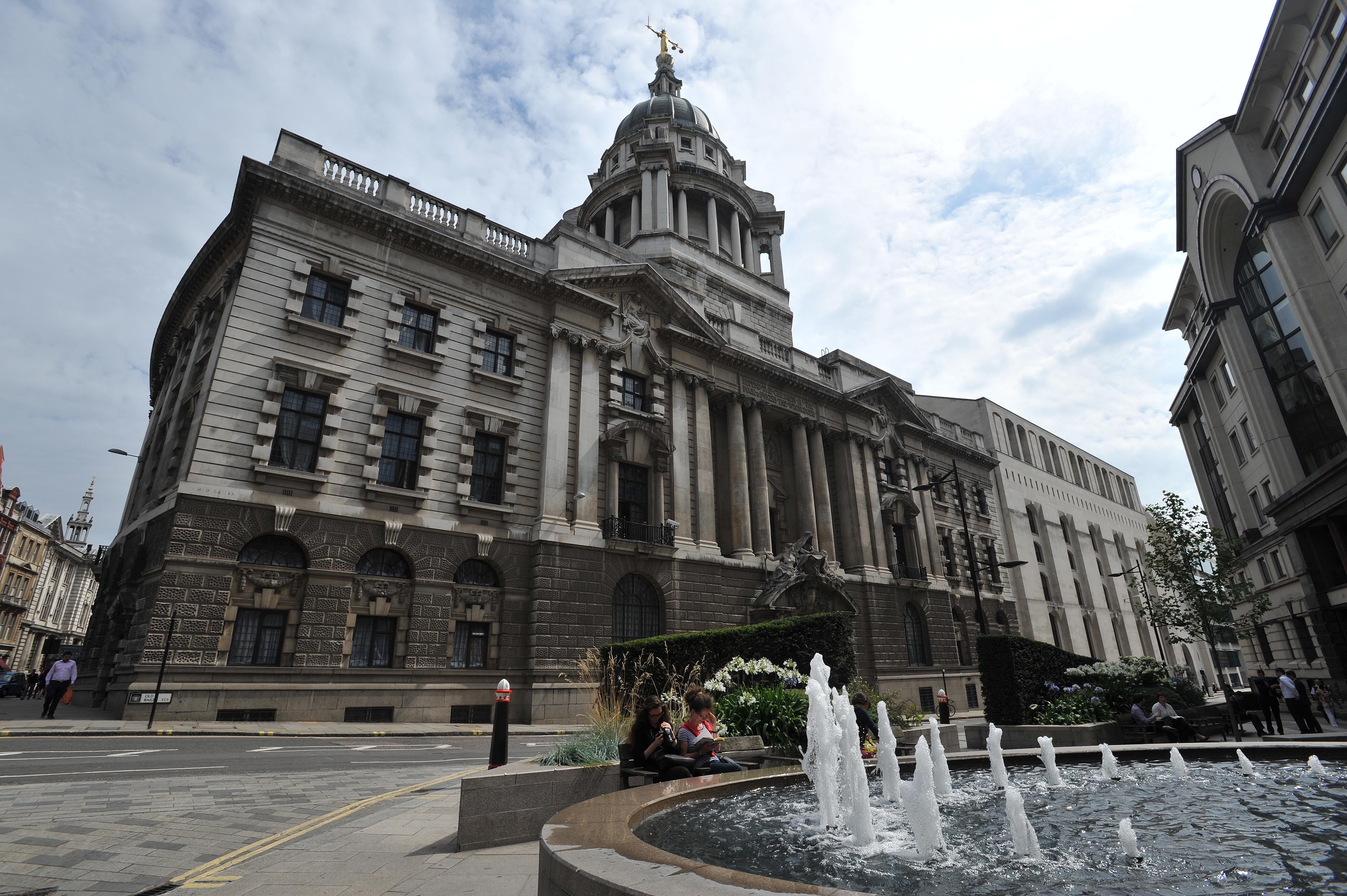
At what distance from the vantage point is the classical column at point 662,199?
41.3 m

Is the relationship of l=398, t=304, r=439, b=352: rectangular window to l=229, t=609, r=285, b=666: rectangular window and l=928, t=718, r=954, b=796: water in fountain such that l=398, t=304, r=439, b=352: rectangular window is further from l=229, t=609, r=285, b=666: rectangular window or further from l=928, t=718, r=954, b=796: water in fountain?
l=928, t=718, r=954, b=796: water in fountain

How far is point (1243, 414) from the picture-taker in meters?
33.9

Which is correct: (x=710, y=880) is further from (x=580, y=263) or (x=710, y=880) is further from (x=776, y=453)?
(x=776, y=453)

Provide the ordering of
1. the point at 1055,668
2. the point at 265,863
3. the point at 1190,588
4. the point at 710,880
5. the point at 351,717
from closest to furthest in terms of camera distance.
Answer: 1. the point at 710,880
2. the point at 265,863
3. the point at 351,717
4. the point at 1055,668
5. the point at 1190,588

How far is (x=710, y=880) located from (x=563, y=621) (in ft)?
63.6

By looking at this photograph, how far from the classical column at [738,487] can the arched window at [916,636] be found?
1106 centimetres

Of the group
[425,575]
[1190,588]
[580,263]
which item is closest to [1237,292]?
[1190,588]

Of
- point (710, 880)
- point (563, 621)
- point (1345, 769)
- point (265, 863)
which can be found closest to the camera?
point (710, 880)

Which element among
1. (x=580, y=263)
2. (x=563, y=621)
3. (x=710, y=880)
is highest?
(x=580, y=263)

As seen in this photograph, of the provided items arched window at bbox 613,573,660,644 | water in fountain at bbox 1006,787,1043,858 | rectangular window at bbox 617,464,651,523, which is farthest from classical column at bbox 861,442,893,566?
water in fountain at bbox 1006,787,1043,858

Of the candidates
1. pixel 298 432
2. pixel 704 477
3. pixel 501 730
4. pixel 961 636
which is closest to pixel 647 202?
pixel 704 477

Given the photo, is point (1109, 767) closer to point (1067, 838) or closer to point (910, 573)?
point (1067, 838)

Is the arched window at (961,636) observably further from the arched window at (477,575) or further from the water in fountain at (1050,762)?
the water in fountain at (1050,762)

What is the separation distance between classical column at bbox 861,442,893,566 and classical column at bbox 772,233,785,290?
53.2 ft
